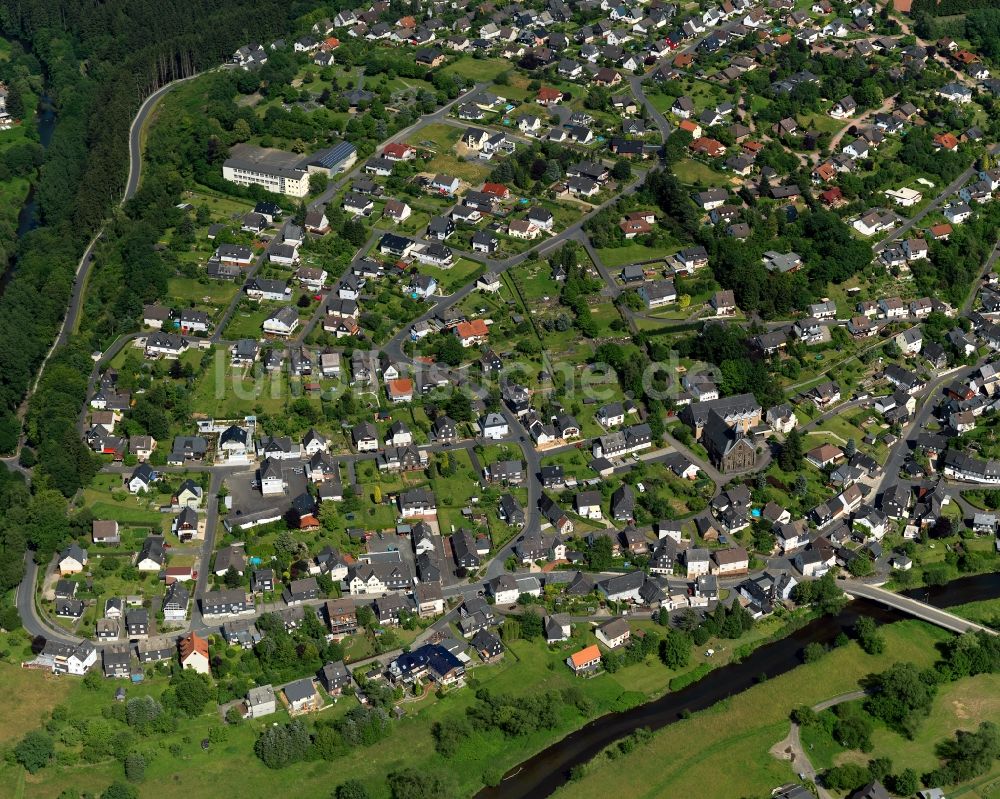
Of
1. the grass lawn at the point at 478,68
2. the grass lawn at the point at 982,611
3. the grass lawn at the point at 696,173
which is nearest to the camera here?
the grass lawn at the point at 982,611

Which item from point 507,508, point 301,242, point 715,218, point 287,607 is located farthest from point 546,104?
point 287,607

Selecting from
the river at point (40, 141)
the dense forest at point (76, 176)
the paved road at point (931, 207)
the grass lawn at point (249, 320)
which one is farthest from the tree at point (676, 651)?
the river at point (40, 141)

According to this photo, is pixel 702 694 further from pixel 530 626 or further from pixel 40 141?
pixel 40 141

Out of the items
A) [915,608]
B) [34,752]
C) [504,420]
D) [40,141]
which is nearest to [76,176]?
[40,141]

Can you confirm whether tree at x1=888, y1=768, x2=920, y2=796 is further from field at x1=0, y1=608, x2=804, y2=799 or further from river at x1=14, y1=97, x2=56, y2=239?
river at x1=14, y1=97, x2=56, y2=239

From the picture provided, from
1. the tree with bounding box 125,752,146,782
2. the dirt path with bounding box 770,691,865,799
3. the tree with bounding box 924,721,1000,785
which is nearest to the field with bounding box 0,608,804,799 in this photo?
the tree with bounding box 125,752,146,782

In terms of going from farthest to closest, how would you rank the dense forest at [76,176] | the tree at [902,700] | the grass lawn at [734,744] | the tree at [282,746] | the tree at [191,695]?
the dense forest at [76,176]
the tree at [902,700]
the tree at [191,695]
the grass lawn at [734,744]
the tree at [282,746]

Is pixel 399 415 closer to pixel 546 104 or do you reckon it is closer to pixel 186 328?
pixel 186 328

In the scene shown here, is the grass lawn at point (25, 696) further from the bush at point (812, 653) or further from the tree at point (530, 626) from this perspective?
the bush at point (812, 653)
